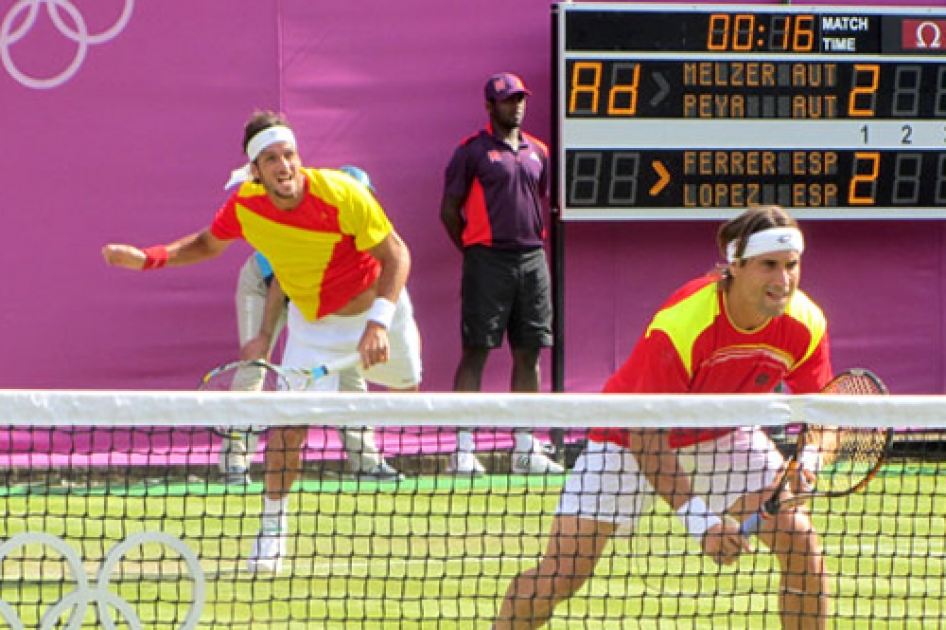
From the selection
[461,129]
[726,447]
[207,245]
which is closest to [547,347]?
[461,129]

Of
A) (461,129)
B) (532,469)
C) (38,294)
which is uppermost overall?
(461,129)

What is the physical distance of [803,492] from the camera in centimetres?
468

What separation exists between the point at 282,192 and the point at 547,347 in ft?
11.3

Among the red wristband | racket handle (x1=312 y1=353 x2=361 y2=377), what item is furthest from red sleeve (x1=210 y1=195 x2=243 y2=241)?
racket handle (x1=312 y1=353 x2=361 y2=377)

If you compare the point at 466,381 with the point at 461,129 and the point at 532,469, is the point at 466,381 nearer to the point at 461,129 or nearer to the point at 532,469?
the point at 532,469

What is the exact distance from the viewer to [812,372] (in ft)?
16.1

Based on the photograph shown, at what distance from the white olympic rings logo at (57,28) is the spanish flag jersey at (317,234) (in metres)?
2.98

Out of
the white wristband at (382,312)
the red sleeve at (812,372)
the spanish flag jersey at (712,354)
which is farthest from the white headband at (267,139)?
the red sleeve at (812,372)

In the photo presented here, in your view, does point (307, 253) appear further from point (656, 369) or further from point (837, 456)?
point (837, 456)

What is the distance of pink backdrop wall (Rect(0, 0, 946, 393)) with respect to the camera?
958 cm

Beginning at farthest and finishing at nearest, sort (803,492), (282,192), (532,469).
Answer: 1. (532,469)
2. (282,192)
3. (803,492)

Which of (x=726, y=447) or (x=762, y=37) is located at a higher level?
(x=762, y=37)

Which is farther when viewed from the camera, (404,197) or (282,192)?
(404,197)

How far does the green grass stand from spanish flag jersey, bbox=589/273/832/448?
43cm
